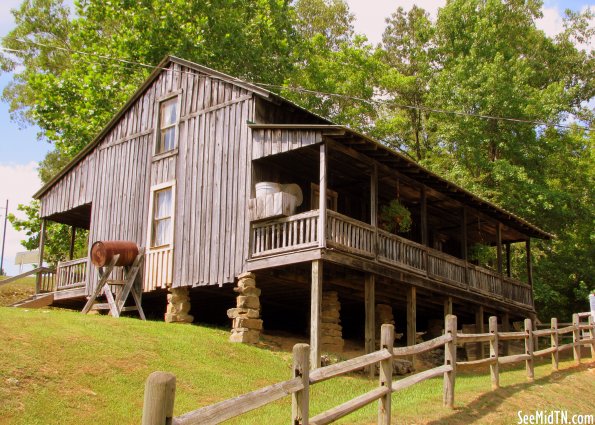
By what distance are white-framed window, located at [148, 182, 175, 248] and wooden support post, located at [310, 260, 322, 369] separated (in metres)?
6.07

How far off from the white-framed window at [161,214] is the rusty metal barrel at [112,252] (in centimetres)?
63

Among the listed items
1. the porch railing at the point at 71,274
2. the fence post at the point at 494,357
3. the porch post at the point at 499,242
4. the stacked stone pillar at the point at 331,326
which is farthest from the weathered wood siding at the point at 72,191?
the fence post at the point at 494,357

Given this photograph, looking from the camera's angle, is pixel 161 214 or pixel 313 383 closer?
pixel 313 383

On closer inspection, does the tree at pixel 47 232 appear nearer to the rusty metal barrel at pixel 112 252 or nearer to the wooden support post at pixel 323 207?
the rusty metal barrel at pixel 112 252

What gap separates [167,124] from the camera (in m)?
22.3

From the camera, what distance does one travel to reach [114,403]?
11750 mm

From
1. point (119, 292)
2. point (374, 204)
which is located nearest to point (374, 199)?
point (374, 204)

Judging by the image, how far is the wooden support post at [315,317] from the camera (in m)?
15.7

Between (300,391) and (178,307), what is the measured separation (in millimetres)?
12118

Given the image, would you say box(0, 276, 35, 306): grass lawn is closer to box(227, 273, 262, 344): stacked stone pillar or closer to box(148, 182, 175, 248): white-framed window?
box(148, 182, 175, 248): white-framed window

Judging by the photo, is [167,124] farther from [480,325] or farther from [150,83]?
[480,325]

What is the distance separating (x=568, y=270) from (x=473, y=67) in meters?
11.0

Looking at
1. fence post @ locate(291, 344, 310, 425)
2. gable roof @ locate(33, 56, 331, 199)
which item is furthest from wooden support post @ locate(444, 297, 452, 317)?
fence post @ locate(291, 344, 310, 425)

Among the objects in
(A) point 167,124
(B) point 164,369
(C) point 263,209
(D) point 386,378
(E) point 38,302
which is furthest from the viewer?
(E) point 38,302
